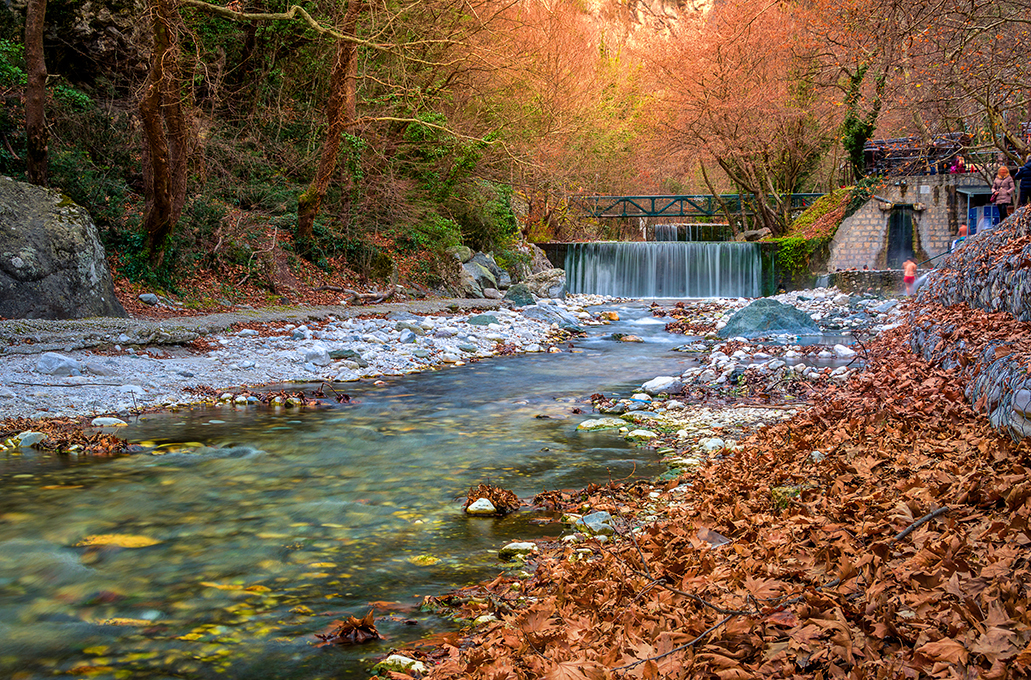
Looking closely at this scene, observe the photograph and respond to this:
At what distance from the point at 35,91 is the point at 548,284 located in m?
15.8

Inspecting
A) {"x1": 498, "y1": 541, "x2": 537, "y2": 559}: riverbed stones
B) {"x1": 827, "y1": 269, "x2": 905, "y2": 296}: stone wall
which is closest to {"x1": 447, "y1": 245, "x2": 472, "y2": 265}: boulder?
{"x1": 827, "y1": 269, "x2": 905, "y2": 296}: stone wall

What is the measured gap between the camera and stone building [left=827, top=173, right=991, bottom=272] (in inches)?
902

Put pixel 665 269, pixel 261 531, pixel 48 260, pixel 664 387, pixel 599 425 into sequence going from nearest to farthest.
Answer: pixel 261 531 → pixel 599 425 → pixel 664 387 → pixel 48 260 → pixel 665 269

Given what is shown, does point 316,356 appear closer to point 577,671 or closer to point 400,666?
point 400,666

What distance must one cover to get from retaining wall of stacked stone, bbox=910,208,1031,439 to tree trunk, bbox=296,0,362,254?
37.1 ft

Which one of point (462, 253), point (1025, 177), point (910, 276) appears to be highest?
point (1025, 177)

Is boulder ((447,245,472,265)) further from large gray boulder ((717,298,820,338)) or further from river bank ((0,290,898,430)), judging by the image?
large gray boulder ((717,298,820,338))

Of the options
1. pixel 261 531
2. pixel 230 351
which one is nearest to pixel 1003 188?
pixel 230 351

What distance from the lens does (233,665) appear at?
3.04 m

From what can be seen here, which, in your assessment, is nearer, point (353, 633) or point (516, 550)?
point (353, 633)

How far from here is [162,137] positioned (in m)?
12.2

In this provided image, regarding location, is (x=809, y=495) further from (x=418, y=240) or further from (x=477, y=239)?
(x=477, y=239)

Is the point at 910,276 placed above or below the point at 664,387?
above

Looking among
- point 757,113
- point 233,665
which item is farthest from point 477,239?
point 233,665
